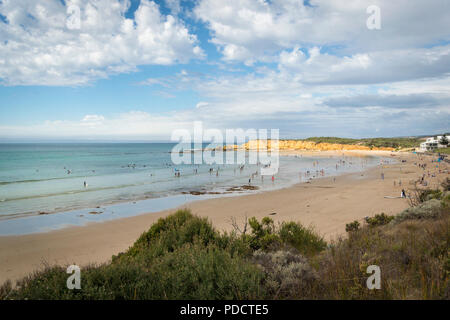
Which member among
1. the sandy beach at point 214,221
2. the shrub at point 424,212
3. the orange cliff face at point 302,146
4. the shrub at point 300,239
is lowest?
the sandy beach at point 214,221

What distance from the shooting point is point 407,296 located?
318 cm

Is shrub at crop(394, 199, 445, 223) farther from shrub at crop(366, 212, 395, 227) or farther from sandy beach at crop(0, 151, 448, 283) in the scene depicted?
sandy beach at crop(0, 151, 448, 283)

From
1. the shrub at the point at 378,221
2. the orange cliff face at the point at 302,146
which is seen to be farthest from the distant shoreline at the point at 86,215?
the orange cliff face at the point at 302,146

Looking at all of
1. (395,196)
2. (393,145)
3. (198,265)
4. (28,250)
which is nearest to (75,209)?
(28,250)

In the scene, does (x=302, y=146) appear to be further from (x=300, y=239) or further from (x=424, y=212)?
(x=300, y=239)

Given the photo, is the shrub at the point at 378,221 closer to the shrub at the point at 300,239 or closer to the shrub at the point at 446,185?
the shrub at the point at 300,239

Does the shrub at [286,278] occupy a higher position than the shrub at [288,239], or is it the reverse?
the shrub at [286,278]

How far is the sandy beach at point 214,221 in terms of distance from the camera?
35.3 ft

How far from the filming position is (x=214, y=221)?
53.1ft

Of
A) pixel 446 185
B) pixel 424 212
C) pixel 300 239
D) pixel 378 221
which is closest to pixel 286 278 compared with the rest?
pixel 300 239

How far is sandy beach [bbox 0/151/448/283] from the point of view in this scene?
424 inches

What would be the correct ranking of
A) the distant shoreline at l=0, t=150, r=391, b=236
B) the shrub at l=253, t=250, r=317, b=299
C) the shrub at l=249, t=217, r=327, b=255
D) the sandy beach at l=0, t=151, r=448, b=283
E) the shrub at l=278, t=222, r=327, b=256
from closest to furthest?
the shrub at l=253, t=250, r=317, b=299 → the shrub at l=249, t=217, r=327, b=255 → the shrub at l=278, t=222, r=327, b=256 → the sandy beach at l=0, t=151, r=448, b=283 → the distant shoreline at l=0, t=150, r=391, b=236

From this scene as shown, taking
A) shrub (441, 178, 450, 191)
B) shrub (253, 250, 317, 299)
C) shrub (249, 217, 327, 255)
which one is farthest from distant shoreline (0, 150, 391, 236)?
shrub (441, 178, 450, 191)
